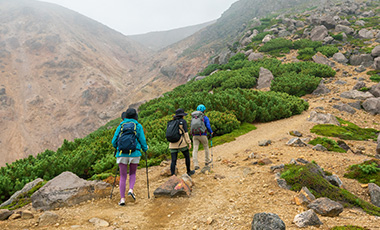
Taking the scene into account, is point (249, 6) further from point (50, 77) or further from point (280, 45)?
point (50, 77)

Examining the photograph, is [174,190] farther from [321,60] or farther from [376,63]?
[321,60]

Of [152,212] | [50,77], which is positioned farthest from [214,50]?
[152,212]

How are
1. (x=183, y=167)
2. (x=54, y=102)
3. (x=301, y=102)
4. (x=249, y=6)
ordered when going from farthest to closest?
(x=249, y=6) < (x=54, y=102) < (x=301, y=102) < (x=183, y=167)

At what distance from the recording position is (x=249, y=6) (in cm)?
7812

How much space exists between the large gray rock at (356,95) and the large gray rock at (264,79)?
5945 millimetres

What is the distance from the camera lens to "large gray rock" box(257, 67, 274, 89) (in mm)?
20216

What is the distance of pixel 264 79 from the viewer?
20422 millimetres

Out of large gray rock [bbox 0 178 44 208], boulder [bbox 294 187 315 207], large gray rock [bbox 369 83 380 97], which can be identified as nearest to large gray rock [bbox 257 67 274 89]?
large gray rock [bbox 369 83 380 97]

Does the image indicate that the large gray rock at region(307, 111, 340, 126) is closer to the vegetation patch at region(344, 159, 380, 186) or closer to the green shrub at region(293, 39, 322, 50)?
the vegetation patch at region(344, 159, 380, 186)

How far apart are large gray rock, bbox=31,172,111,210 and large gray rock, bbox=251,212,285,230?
158 inches

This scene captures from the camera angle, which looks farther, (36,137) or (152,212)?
(36,137)

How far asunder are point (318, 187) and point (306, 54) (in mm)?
24718

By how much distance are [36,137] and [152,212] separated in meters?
41.4

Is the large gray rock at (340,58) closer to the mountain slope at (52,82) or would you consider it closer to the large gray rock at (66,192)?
the large gray rock at (66,192)
